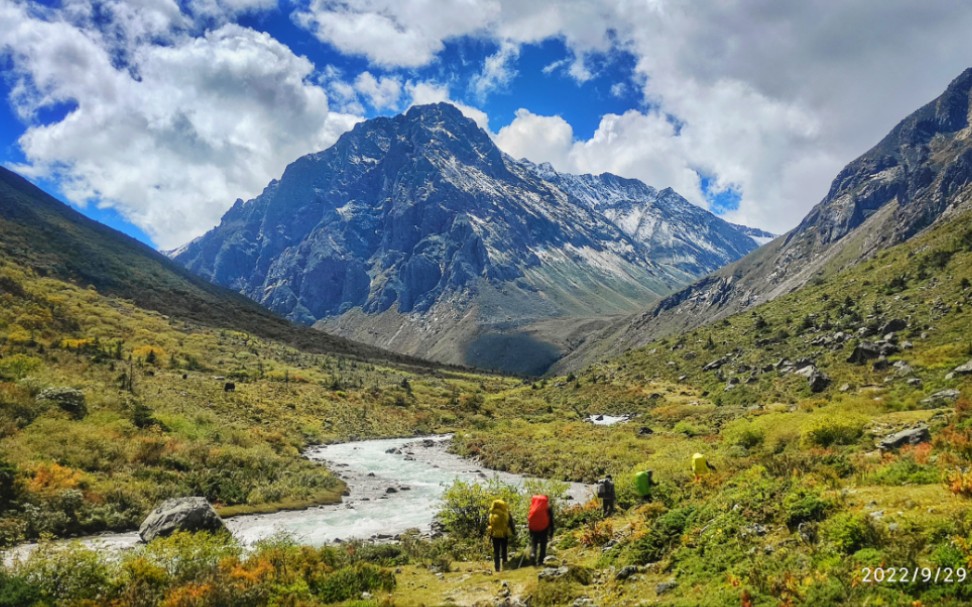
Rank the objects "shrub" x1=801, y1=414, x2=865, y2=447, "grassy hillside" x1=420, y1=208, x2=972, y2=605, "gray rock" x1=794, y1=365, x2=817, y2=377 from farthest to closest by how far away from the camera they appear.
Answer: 1. "gray rock" x1=794, y1=365, x2=817, y2=377
2. "shrub" x1=801, y1=414, x2=865, y2=447
3. "grassy hillside" x1=420, y1=208, x2=972, y2=605

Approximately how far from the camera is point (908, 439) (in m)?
19.7

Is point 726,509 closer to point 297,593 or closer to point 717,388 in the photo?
point 297,593

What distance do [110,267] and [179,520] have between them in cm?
14702

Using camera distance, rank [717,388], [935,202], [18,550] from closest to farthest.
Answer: [18,550], [717,388], [935,202]

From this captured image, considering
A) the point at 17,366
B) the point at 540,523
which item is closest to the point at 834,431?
the point at 540,523

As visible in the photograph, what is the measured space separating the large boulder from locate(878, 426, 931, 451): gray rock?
88.3 ft

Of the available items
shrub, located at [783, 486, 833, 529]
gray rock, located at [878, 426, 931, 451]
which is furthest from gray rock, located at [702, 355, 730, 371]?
shrub, located at [783, 486, 833, 529]

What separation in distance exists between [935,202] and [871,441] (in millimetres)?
188323

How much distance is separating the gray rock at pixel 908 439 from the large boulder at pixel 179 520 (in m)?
26.9

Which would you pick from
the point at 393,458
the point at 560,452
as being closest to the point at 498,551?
the point at 560,452

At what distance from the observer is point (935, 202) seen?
526 feet

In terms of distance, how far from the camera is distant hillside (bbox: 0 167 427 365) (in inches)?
4616

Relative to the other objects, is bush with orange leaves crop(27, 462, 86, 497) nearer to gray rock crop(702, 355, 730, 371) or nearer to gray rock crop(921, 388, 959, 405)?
gray rock crop(921, 388, 959, 405)

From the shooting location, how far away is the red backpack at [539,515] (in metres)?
16.9
